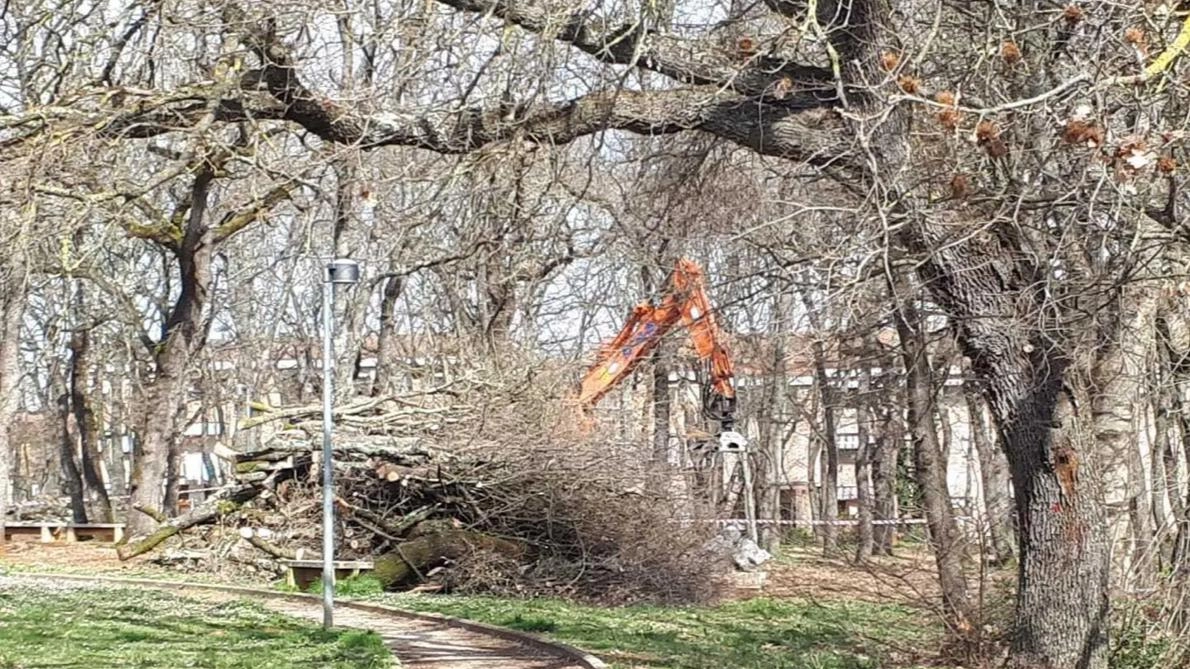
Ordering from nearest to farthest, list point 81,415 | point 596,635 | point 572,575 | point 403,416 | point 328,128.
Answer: point 328,128 → point 596,635 → point 572,575 → point 403,416 → point 81,415

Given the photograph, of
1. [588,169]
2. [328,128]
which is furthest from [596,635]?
[328,128]

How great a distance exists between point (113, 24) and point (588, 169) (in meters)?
3.82

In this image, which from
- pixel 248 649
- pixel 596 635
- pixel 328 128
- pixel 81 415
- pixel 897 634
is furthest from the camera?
pixel 81 415

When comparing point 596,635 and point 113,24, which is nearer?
point 113,24

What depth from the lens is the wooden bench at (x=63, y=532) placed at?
30.7 metres

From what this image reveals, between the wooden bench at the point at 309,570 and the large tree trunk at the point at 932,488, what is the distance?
7533 millimetres

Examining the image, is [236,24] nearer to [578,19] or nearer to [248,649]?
[578,19]

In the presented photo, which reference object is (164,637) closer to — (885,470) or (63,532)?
(885,470)

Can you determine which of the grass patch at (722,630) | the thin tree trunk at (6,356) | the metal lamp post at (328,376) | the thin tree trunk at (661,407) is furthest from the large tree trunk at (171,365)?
the metal lamp post at (328,376)

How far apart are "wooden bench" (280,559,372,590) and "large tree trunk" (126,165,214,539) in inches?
242

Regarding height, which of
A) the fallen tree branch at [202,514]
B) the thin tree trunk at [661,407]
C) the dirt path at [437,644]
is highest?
the thin tree trunk at [661,407]

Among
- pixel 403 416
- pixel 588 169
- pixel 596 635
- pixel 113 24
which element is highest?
pixel 113 24

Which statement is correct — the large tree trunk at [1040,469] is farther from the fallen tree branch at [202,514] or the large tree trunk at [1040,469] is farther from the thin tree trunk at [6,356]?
the thin tree trunk at [6,356]

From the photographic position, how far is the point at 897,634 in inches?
483
